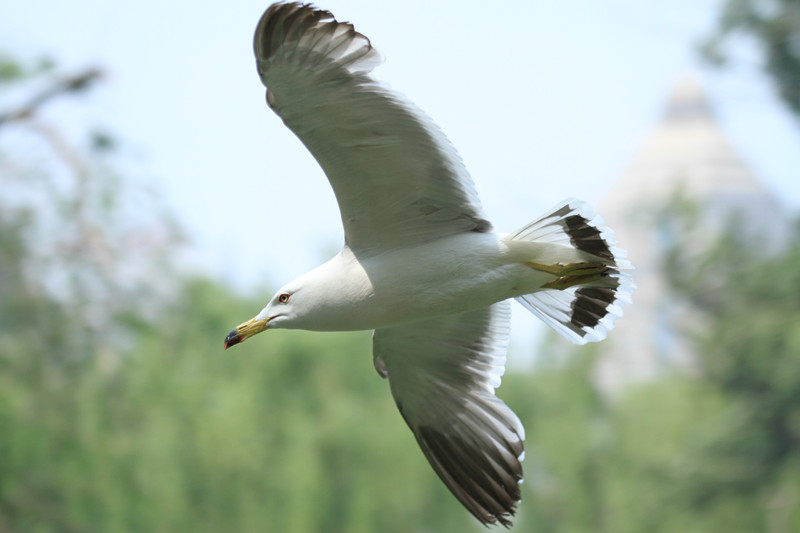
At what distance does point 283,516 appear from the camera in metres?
14.0

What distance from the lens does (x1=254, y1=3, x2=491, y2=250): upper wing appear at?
11.5 feet

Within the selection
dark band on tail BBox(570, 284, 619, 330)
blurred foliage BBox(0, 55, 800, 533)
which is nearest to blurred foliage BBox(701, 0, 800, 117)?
blurred foliage BBox(0, 55, 800, 533)

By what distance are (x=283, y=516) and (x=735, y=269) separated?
28.3 ft

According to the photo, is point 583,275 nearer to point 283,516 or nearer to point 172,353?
point 283,516

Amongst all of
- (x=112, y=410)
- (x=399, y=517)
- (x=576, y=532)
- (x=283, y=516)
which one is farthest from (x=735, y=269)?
(x=112, y=410)

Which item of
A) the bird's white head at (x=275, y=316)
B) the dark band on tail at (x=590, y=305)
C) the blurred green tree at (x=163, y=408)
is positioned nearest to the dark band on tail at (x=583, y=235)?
the dark band on tail at (x=590, y=305)

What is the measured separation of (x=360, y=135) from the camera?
3.83 meters

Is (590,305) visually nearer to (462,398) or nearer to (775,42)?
(462,398)

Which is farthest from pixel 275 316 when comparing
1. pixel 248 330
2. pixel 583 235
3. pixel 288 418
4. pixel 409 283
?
pixel 288 418

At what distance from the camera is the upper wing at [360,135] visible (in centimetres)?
349

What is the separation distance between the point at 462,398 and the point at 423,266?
98 cm

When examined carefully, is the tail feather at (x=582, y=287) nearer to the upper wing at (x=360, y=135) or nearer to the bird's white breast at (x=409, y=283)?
the bird's white breast at (x=409, y=283)

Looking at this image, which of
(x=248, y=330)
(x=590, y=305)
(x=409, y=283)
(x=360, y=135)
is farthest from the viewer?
(x=590, y=305)

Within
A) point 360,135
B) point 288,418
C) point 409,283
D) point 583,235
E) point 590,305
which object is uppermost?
point 360,135
